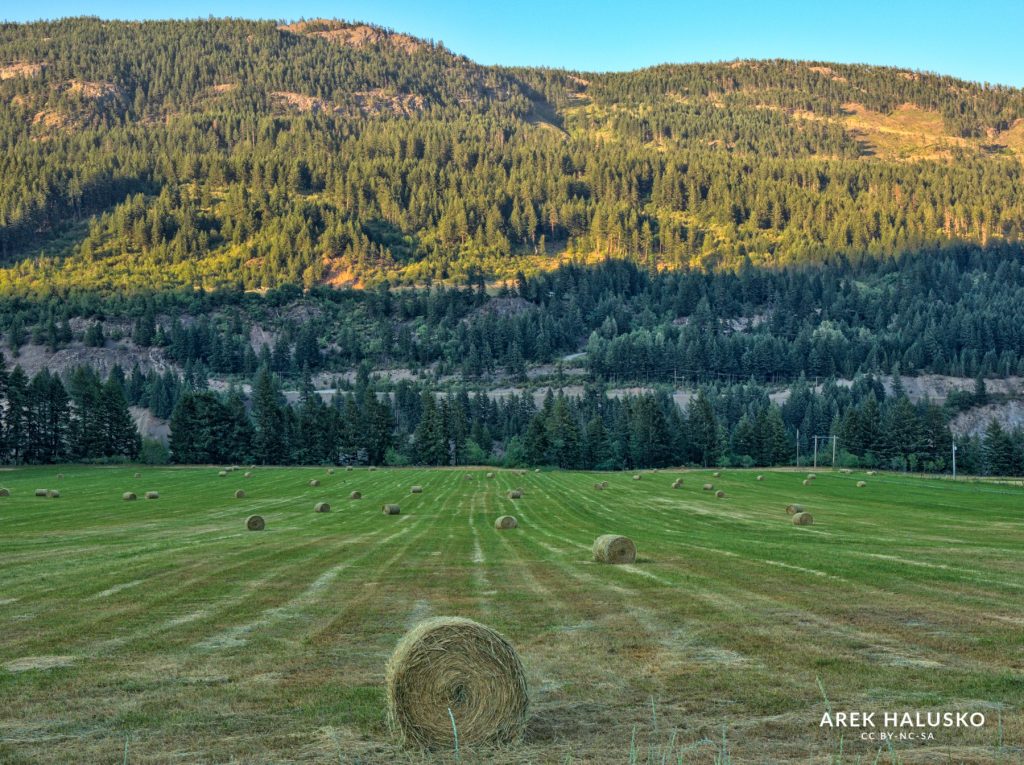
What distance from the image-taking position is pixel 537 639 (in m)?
17.5

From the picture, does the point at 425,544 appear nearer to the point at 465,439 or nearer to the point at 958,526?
the point at 958,526

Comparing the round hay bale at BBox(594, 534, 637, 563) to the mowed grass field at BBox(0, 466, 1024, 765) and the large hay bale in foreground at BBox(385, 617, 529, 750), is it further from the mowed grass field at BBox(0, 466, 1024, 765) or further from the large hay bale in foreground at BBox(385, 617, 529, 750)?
the large hay bale in foreground at BBox(385, 617, 529, 750)

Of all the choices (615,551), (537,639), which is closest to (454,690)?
(537,639)

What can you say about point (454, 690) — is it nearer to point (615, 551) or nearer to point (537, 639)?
point (537, 639)

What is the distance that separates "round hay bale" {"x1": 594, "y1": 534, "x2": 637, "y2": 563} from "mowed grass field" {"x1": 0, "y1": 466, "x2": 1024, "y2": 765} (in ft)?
1.48

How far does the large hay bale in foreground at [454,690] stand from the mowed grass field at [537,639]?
40 cm

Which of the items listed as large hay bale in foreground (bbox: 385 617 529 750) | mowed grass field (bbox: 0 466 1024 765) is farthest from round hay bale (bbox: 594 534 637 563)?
large hay bale in foreground (bbox: 385 617 529 750)

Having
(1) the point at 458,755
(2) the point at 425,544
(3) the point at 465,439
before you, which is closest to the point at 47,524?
(2) the point at 425,544

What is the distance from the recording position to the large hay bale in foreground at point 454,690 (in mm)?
11875

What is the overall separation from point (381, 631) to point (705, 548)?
1804 centimetres

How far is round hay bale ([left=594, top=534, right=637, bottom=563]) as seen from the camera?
93.4 ft

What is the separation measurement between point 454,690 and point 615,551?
55.7 ft

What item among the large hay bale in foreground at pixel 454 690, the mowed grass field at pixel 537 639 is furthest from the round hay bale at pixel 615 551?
the large hay bale in foreground at pixel 454 690

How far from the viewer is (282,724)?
12555 millimetres
